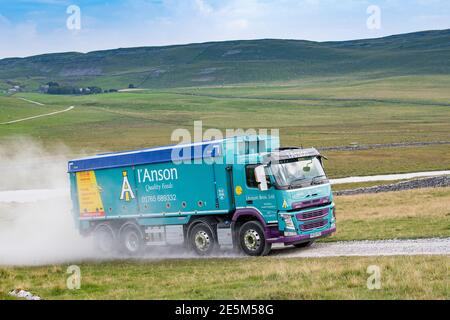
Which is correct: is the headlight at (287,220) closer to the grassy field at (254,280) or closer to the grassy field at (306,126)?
the grassy field at (254,280)

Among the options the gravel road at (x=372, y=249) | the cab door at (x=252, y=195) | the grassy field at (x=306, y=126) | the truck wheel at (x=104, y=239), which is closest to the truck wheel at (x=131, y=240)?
the truck wheel at (x=104, y=239)

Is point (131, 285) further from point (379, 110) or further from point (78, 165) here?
point (379, 110)

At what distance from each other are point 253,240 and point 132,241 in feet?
21.3

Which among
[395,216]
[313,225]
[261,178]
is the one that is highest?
[261,178]

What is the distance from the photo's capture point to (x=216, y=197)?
25.5m

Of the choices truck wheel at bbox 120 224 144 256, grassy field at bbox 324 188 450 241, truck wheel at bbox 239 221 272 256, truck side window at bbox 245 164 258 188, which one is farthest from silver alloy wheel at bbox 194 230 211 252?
grassy field at bbox 324 188 450 241

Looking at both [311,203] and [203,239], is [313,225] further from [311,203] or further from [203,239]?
[203,239]

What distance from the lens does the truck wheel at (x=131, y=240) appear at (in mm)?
28438

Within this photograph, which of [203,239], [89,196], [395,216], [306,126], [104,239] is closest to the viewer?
[203,239]

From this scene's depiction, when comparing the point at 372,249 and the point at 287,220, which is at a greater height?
the point at 287,220

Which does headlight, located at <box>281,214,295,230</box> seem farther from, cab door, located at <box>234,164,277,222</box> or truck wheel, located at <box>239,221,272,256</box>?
truck wheel, located at <box>239,221,272,256</box>

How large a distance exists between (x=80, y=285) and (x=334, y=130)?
118 metres

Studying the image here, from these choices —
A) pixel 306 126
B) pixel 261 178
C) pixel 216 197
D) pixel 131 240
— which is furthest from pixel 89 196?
pixel 306 126

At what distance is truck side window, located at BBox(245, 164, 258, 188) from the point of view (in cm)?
2438
